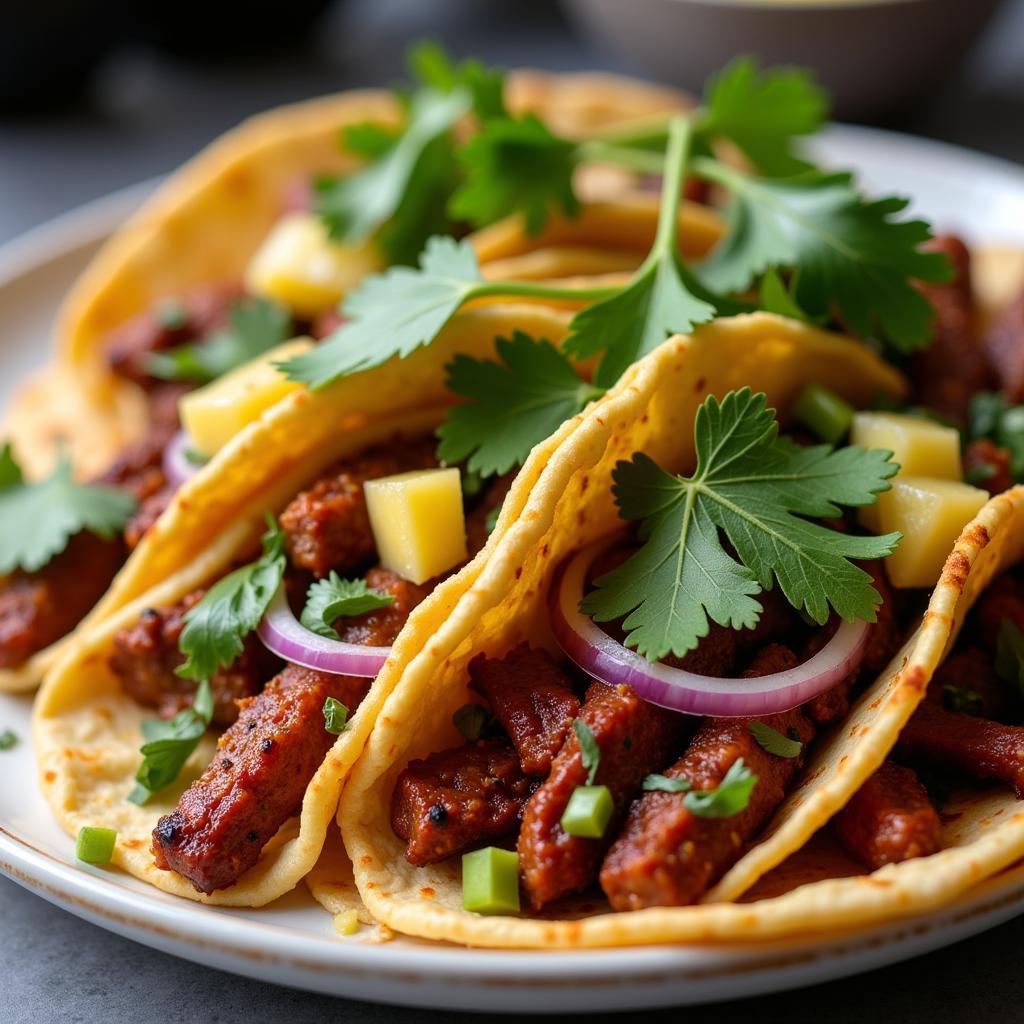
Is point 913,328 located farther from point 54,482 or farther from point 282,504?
point 54,482

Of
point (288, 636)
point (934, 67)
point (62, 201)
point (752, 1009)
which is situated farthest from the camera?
point (62, 201)

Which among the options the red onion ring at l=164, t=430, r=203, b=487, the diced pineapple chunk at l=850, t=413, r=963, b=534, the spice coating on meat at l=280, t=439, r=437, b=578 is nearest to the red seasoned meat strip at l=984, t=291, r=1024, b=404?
the diced pineapple chunk at l=850, t=413, r=963, b=534

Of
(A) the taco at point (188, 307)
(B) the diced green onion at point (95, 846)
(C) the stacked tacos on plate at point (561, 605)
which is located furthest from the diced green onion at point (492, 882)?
(A) the taco at point (188, 307)

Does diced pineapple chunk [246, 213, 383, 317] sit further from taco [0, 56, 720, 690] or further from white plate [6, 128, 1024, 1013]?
white plate [6, 128, 1024, 1013]

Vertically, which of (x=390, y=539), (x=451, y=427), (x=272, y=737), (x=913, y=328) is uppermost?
(x=913, y=328)

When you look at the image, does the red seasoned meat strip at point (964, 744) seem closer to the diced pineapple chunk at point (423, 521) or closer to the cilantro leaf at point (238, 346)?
the diced pineapple chunk at point (423, 521)

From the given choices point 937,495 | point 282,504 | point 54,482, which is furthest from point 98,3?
point 937,495
